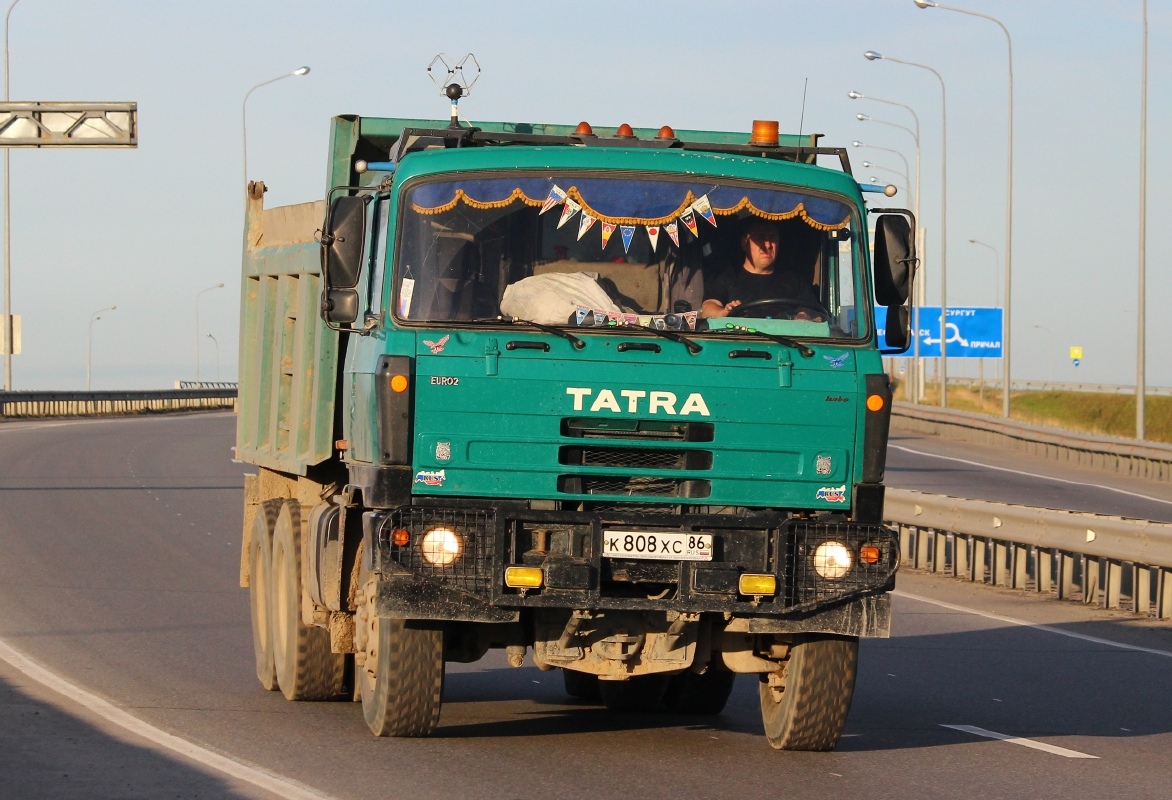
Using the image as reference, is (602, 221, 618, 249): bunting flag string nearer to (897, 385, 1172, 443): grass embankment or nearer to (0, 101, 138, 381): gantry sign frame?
(0, 101, 138, 381): gantry sign frame

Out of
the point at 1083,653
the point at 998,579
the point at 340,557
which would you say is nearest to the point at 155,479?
the point at 998,579

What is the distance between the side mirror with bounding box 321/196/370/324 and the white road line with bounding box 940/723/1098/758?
12.3ft

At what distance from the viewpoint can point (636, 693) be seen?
434 inches

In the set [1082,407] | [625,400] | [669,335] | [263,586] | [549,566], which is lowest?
[263,586]

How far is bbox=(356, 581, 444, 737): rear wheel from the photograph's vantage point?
8.84 m

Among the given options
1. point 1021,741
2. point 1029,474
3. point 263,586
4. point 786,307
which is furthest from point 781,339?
point 1029,474

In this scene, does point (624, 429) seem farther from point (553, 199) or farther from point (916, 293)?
point (916, 293)

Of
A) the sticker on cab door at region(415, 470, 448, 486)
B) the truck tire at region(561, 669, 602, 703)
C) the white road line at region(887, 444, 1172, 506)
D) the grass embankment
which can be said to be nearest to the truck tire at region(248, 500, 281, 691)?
the truck tire at region(561, 669, 602, 703)

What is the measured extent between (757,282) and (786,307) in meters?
0.18

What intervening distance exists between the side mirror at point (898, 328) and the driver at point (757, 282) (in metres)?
0.50

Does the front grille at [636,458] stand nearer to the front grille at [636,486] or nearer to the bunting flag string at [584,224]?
the front grille at [636,486]

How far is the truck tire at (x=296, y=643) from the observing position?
10.7 m

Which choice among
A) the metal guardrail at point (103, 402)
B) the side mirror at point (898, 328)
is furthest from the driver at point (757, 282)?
the metal guardrail at point (103, 402)

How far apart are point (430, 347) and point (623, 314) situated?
34.4 inches
